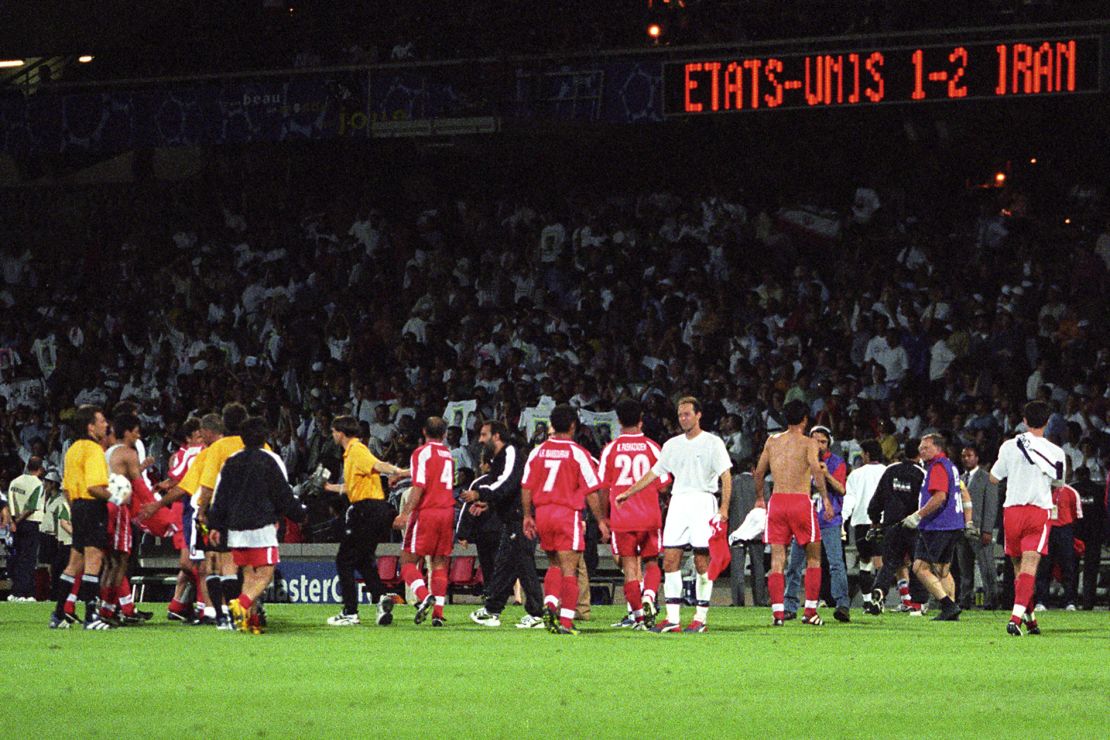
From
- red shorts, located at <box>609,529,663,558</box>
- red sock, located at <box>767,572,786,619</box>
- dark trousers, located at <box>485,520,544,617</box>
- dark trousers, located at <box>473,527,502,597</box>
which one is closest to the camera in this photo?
red shorts, located at <box>609,529,663,558</box>

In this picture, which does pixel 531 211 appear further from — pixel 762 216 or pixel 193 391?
pixel 193 391

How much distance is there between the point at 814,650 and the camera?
1510 centimetres

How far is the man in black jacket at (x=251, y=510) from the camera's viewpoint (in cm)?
1694

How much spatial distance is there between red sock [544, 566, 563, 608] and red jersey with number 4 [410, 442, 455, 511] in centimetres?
207

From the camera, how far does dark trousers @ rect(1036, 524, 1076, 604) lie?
69.8 feet

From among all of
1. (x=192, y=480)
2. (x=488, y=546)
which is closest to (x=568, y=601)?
(x=192, y=480)

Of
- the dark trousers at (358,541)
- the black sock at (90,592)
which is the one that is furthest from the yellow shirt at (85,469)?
the dark trousers at (358,541)

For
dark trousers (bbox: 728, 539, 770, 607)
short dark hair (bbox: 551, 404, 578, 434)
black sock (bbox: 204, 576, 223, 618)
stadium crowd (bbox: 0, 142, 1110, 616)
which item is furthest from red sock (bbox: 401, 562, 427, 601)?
stadium crowd (bbox: 0, 142, 1110, 616)

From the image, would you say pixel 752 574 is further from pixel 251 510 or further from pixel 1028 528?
pixel 251 510

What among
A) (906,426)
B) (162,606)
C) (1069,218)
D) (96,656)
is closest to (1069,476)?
(906,426)

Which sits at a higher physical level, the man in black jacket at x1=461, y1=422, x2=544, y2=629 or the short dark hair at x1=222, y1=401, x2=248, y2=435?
the short dark hair at x1=222, y1=401, x2=248, y2=435

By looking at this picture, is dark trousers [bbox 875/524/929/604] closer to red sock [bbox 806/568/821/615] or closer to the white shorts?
red sock [bbox 806/568/821/615]

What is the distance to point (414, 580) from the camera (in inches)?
762

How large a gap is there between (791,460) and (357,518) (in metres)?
4.42
